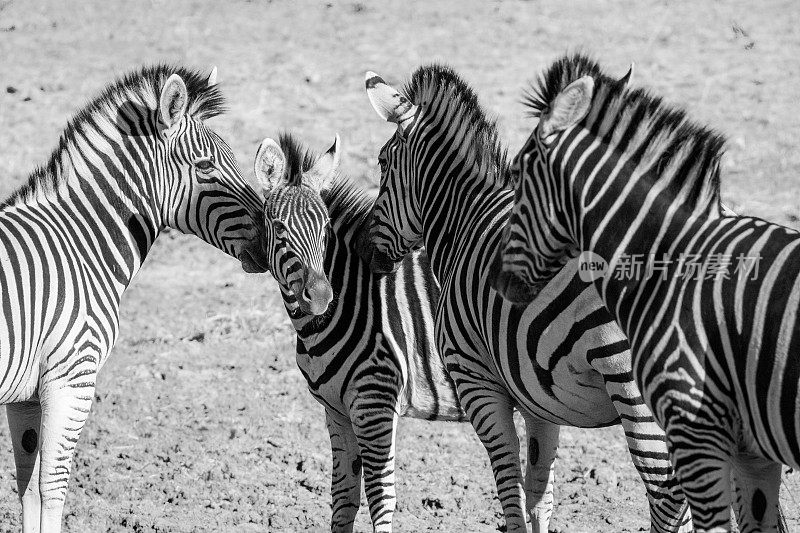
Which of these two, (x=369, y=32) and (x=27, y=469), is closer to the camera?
(x=27, y=469)

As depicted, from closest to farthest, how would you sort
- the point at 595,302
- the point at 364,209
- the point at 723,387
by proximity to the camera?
the point at 723,387 < the point at 595,302 < the point at 364,209

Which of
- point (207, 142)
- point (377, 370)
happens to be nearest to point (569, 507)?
point (377, 370)

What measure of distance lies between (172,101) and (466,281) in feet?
7.37

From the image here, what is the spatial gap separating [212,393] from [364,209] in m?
3.55

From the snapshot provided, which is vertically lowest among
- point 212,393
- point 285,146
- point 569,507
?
point 569,507

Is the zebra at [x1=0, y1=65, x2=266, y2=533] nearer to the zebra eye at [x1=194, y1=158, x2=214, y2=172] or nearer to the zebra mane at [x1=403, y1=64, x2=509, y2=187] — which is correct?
the zebra eye at [x1=194, y1=158, x2=214, y2=172]

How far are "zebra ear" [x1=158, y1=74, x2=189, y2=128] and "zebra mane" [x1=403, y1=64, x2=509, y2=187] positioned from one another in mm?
1542

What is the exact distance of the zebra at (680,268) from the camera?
4020 millimetres

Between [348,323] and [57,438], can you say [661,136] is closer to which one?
[348,323]

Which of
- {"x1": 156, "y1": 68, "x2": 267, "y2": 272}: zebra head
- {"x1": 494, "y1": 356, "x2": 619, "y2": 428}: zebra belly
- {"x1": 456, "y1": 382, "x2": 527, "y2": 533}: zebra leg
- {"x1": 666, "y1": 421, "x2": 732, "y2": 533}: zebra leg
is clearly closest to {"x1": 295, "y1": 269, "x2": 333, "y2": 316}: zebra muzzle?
{"x1": 156, "y1": 68, "x2": 267, "y2": 272}: zebra head

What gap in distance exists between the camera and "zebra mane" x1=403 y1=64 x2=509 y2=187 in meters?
6.09

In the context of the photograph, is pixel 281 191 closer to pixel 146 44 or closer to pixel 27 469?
pixel 27 469

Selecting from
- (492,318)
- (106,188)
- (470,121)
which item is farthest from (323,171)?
(492,318)

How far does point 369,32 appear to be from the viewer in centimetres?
1775
